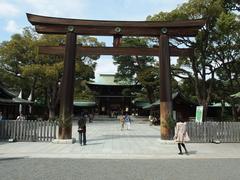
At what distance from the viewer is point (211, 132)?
66.8 ft

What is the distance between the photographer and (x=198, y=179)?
30.4 feet

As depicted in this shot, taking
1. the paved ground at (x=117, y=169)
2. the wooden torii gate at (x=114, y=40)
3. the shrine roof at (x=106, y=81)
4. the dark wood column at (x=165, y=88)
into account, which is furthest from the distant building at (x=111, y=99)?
the paved ground at (x=117, y=169)

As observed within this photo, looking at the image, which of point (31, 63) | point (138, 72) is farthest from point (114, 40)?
point (138, 72)

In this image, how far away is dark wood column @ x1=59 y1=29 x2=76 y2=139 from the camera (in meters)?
19.4

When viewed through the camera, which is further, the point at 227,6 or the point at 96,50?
the point at 227,6

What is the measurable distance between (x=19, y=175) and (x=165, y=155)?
24.1 ft

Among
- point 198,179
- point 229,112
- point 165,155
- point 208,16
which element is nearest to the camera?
point 198,179

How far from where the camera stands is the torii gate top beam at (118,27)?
67.5 feet

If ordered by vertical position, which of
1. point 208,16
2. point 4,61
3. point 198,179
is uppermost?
point 208,16

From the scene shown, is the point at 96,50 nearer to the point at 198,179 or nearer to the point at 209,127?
the point at 209,127

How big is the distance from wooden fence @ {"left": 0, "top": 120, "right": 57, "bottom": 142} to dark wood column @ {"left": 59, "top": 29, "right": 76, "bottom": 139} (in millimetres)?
937

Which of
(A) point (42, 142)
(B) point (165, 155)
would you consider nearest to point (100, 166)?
(B) point (165, 155)

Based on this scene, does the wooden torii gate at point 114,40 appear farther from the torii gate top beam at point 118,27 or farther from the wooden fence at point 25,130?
A: the wooden fence at point 25,130

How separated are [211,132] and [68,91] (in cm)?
882
